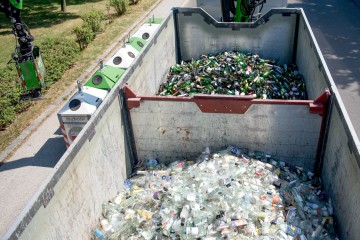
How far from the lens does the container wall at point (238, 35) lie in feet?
23.1

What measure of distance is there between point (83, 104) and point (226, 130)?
2528mm

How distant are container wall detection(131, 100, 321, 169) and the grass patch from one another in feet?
13.4

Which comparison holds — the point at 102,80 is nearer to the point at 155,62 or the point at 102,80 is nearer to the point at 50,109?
the point at 155,62

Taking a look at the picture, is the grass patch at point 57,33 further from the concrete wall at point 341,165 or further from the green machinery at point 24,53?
the concrete wall at point 341,165

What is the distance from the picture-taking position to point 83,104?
5.91m

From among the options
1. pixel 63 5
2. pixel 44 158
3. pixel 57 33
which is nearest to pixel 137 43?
pixel 44 158

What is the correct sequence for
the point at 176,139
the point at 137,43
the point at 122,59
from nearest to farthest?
1. the point at 176,139
2. the point at 122,59
3. the point at 137,43

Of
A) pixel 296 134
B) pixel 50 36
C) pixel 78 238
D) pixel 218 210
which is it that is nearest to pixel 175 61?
pixel 296 134

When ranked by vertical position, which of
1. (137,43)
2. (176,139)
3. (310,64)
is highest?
(310,64)

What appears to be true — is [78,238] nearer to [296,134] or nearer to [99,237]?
[99,237]

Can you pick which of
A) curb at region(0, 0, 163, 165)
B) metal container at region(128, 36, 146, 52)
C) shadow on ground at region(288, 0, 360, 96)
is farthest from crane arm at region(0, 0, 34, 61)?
shadow on ground at region(288, 0, 360, 96)

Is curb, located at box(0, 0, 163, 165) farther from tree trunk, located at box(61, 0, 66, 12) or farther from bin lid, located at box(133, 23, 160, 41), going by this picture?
tree trunk, located at box(61, 0, 66, 12)

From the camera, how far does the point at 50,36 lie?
41.4 feet

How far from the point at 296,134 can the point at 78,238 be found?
113 inches
